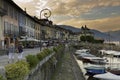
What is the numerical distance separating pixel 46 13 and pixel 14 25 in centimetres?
1782

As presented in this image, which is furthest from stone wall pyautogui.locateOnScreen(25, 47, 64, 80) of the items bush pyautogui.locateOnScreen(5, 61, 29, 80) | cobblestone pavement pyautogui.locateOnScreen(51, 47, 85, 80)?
cobblestone pavement pyautogui.locateOnScreen(51, 47, 85, 80)

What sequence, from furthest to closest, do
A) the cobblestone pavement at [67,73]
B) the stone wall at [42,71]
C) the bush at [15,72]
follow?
the cobblestone pavement at [67,73] < the stone wall at [42,71] < the bush at [15,72]

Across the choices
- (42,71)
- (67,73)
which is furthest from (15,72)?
(67,73)

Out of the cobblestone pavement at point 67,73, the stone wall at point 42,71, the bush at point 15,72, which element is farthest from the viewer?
the cobblestone pavement at point 67,73

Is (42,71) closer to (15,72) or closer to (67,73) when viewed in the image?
(15,72)

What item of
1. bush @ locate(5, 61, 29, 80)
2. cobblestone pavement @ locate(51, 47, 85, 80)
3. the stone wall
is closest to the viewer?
bush @ locate(5, 61, 29, 80)

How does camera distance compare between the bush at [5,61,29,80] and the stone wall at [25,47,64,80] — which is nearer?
the bush at [5,61,29,80]

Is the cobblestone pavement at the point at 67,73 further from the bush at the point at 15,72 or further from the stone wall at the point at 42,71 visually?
the bush at the point at 15,72

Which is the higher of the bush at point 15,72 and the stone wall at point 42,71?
the bush at point 15,72

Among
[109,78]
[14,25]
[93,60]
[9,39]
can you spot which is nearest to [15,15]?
[14,25]

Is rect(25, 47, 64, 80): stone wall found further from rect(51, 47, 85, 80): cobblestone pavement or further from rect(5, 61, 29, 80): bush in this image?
rect(51, 47, 85, 80): cobblestone pavement

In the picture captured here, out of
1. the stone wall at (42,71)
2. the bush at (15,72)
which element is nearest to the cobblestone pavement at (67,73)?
the stone wall at (42,71)

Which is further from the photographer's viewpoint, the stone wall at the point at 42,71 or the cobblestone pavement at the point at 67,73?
the cobblestone pavement at the point at 67,73

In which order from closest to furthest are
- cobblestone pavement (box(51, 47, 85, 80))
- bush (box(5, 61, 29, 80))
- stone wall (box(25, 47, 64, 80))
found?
bush (box(5, 61, 29, 80)), stone wall (box(25, 47, 64, 80)), cobblestone pavement (box(51, 47, 85, 80))
